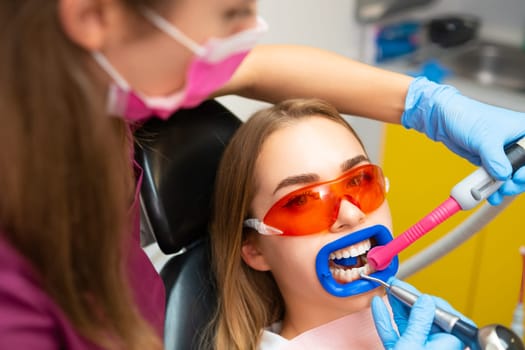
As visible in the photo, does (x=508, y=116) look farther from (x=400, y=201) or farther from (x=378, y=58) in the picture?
(x=378, y=58)

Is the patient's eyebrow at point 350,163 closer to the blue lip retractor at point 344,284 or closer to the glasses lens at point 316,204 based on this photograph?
the glasses lens at point 316,204

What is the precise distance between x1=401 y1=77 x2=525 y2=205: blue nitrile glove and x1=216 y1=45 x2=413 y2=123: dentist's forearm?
0.04 m

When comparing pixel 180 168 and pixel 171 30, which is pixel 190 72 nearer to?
pixel 171 30

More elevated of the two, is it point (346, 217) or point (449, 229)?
point (346, 217)

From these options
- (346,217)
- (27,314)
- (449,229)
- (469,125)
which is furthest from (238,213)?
(449,229)

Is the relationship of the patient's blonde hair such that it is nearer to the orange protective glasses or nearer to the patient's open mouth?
the orange protective glasses

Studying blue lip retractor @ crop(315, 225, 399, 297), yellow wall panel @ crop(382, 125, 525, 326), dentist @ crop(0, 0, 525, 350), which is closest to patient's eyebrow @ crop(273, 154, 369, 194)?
blue lip retractor @ crop(315, 225, 399, 297)

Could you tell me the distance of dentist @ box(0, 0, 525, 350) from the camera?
74 cm

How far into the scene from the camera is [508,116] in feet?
4.64

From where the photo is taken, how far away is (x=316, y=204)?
131 cm

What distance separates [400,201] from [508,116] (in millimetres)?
1171

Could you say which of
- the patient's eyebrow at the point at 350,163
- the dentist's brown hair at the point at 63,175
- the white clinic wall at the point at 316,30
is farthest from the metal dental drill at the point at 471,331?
the white clinic wall at the point at 316,30

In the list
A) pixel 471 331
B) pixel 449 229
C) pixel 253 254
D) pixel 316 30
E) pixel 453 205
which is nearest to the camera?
pixel 471 331

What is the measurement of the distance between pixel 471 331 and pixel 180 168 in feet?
2.19
